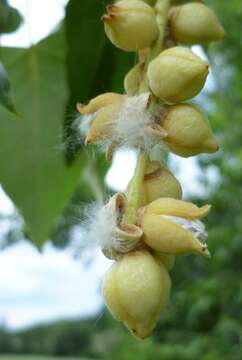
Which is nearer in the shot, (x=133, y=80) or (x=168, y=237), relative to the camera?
(x=168, y=237)

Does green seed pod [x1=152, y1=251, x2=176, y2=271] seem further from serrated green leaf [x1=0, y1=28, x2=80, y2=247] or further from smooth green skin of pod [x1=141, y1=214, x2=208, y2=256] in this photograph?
serrated green leaf [x1=0, y1=28, x2=80, y2=247]

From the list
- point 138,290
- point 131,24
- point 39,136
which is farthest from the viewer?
point 39,136

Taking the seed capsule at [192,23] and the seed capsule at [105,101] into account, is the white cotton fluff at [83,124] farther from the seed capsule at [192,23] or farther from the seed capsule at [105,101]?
the seed capsule at [192,23]

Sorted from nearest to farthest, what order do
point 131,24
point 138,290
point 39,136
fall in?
point 138,290
point 131,24
point 39,136

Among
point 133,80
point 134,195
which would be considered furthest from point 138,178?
point 133,80

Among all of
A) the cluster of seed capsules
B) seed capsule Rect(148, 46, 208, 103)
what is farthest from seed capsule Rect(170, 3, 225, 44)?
seed capsule Rect(148, 46, 208, 103)

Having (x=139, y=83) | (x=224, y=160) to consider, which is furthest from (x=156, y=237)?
(x=224, y=160)

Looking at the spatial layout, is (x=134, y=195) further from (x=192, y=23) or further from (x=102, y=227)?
(x=192, y=23)

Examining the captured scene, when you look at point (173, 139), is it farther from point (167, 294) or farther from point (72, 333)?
point (72, 333)
